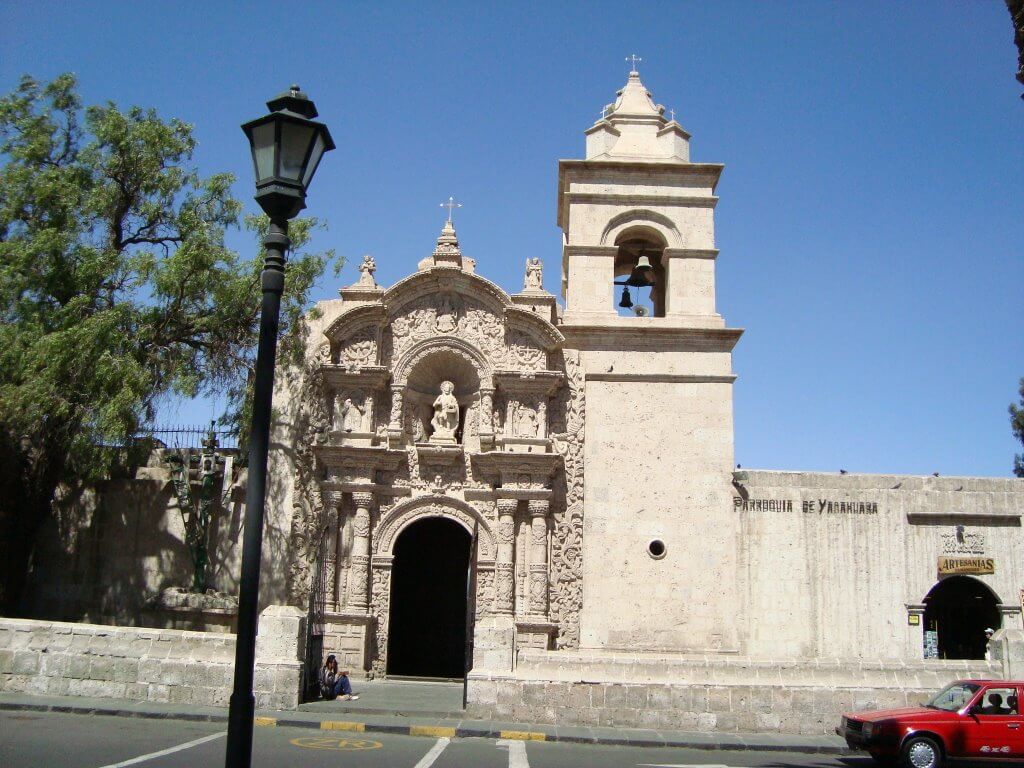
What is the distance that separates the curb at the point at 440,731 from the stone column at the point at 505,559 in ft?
17.4

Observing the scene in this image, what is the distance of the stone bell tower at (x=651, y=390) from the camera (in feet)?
60.1

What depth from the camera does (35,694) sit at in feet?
45.2

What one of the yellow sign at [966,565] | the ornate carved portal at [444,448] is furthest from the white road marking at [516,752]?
the yellow sign at [966,565]

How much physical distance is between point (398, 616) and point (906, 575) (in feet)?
36.2

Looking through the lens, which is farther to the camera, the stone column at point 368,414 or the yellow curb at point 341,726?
the stone column at point 368,414

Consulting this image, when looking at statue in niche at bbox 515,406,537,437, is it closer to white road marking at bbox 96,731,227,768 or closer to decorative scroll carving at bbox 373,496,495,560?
decorative scroll carving at bbox 373,496,495,560

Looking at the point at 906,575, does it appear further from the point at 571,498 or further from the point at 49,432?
the point at 49,432

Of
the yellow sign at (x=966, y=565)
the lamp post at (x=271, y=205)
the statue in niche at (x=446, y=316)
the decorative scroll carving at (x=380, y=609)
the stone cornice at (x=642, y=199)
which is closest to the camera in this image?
the lamp post at (x=271, y=205)

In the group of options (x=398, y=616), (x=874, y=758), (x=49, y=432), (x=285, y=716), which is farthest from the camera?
(x=398, y=616)

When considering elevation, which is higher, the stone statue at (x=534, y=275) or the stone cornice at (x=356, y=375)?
the stone statue at (x=534, y=275)

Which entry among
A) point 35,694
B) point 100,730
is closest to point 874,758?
point 100,730

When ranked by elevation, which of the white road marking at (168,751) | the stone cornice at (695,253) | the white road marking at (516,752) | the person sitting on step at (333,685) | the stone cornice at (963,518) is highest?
the stone cornice at (695,253)

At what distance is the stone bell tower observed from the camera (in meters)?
18.3

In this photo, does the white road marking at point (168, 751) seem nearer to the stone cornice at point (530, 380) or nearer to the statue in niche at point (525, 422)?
the statue in niche at point (525, 422)
